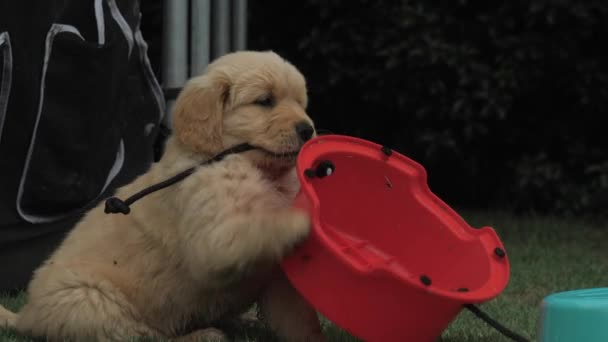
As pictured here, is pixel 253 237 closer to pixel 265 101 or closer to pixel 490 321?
pixel 265 101

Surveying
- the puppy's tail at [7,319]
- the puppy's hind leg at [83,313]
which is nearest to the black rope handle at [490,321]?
the puppy's hind leg at [83,313]

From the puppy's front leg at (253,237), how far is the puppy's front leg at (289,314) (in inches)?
12.8

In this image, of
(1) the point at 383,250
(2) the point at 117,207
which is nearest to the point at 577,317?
(1) the point at 383,250

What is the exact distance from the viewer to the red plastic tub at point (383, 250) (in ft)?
9.27

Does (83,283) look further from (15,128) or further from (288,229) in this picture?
(15,128)

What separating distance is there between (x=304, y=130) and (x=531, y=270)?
8.14 feet

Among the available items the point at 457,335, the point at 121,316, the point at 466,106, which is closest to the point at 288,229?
the point at 121,316

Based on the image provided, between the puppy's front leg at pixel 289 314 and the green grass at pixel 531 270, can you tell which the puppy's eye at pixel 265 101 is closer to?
the puppy's front leg at pixel 289 314

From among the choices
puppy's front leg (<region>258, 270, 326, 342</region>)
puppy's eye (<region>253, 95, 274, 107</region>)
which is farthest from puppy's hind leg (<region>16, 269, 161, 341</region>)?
puppy's eye (<region>253, 95, 274, 107</region>)

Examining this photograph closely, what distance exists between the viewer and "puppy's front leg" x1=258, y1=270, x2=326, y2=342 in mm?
3139

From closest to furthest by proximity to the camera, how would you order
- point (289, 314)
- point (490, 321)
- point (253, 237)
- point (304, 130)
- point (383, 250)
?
point (253, 237) < point (490, 321) < point (304, 130) < point (289, 314) < point (383, 250)

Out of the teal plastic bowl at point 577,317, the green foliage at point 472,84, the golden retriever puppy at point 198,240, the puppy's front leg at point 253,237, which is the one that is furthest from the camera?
the green foliage at point 472,84

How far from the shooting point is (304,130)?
3031 mm

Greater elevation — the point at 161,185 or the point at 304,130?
the point at 304,130
